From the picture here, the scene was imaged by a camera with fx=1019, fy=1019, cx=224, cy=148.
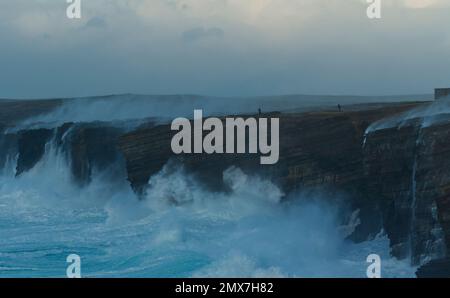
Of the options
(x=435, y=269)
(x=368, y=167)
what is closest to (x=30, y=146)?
(x=368, y=167)

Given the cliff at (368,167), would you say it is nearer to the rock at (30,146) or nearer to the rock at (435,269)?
the rock at (435,269)

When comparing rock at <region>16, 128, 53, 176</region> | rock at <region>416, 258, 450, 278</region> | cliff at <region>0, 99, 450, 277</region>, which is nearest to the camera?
rock at <region>416, 258, 450, 278</region>

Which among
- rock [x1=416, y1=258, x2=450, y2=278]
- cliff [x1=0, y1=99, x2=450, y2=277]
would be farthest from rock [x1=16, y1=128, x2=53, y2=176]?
rock [x1=416, y1=258, x2=450, y2=278]

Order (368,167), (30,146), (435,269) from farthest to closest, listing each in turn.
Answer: (30,146), (368,167), (435,269)

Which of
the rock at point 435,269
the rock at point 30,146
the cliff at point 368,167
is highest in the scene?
the rock at point 30,146

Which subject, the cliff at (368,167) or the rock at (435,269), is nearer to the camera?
the rock at (435,269)

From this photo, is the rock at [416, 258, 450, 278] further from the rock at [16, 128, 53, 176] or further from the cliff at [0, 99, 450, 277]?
the rock at [16, 128, 53, 176]

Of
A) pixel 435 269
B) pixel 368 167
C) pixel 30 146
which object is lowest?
pixel 435 269

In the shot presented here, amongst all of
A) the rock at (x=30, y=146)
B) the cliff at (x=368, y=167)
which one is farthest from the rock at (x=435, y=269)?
the rock at (x=30, y=146)

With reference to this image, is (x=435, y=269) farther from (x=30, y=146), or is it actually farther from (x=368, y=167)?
(x=30, y=146)

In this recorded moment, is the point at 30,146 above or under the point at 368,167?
above

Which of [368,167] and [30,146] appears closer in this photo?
[368,167]
